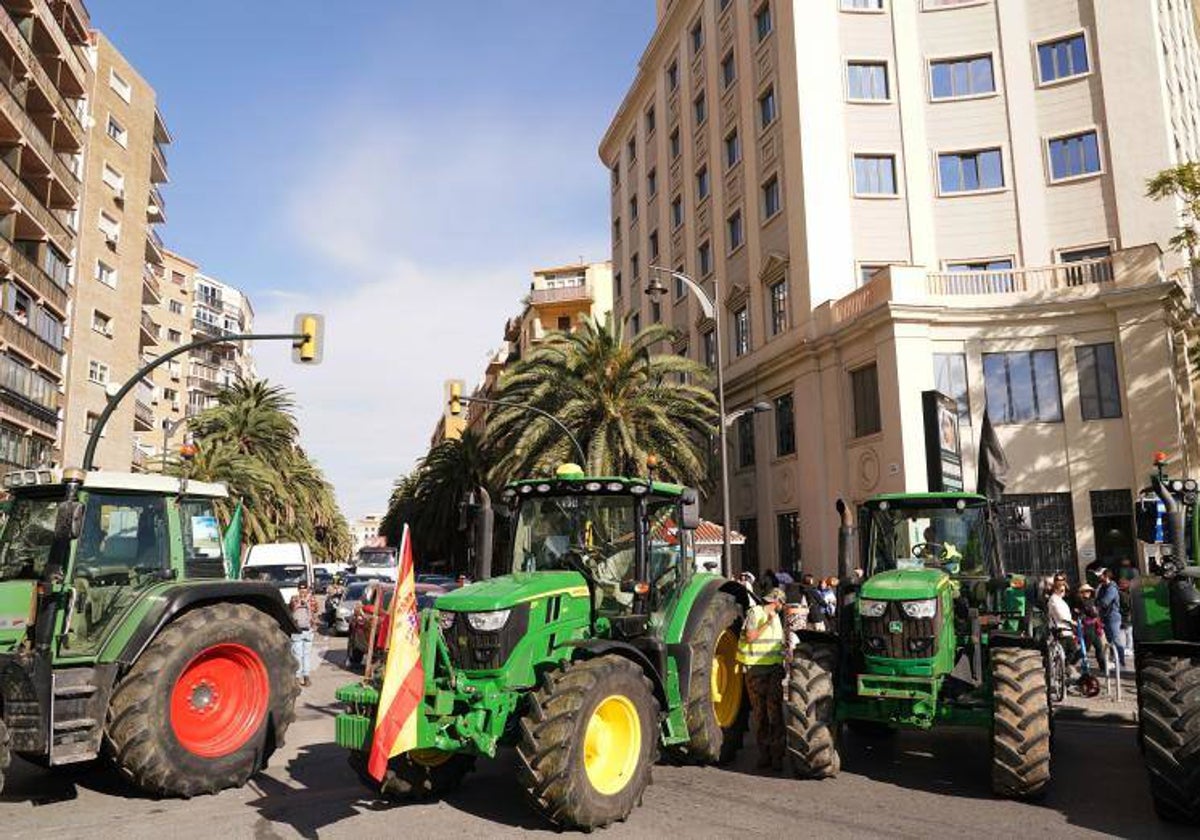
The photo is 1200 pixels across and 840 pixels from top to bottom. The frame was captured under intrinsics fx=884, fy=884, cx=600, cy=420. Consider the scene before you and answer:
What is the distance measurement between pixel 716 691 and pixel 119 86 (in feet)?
130

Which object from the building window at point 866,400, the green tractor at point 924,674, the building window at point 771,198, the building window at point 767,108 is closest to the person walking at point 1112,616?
the green tractor at point 924,674

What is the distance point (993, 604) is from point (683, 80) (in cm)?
3037

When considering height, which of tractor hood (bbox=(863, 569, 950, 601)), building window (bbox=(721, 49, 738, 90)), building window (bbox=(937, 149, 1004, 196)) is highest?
building window (bbox=(721, 49, 738, 90))

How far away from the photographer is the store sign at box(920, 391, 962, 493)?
1617cm

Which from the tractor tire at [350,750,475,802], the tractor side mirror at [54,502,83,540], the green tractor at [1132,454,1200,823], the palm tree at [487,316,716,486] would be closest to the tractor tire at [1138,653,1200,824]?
the green tractor at [1132,454,1200,823]

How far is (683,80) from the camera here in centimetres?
3472

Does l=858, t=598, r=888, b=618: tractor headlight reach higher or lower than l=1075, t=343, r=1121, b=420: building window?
lower

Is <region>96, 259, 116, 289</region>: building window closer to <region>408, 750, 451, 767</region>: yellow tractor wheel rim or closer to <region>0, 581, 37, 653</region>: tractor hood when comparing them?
<region>0, 581, 37, 653</region>: tractor hood

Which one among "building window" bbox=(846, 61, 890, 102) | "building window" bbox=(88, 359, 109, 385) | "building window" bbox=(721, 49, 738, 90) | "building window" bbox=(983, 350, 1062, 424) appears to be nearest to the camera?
"building window" bbox=(983, 350, 1062, 424)

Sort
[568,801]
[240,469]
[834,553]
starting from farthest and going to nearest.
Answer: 1. [240,469]
2. [834,553]
3. [568,801]

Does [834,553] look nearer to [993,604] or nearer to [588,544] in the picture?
[993,604]

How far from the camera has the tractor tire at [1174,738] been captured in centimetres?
592

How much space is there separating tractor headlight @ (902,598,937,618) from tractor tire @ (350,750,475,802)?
3.72m

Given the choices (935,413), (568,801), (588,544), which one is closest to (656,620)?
(588,544)
